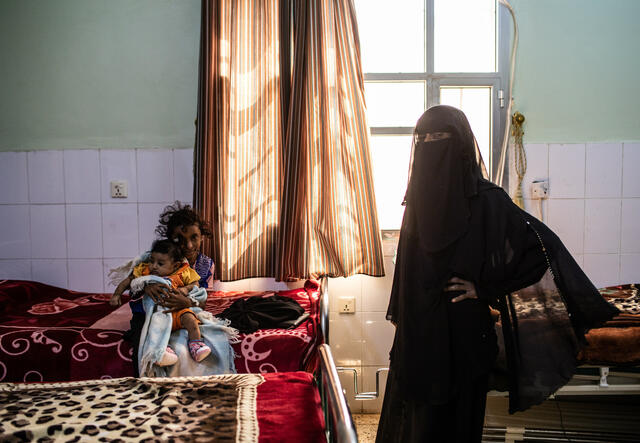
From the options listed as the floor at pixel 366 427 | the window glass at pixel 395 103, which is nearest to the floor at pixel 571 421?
the floor at pixel 366 427

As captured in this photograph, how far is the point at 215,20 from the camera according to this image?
8.77 feet

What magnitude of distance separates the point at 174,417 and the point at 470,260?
1179 millimetres

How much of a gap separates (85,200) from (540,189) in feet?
9.94

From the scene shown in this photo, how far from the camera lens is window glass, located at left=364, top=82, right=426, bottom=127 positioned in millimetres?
3080

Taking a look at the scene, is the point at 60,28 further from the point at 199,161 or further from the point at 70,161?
Result: the point at 199,161

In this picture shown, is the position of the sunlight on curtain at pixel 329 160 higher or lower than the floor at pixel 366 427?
higher

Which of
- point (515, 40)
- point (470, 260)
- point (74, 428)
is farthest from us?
point (515, 40)

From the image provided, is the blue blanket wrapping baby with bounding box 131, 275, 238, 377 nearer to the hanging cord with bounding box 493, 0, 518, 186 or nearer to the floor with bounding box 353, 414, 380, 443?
the floor with bounding box 353, 414, 380, 443

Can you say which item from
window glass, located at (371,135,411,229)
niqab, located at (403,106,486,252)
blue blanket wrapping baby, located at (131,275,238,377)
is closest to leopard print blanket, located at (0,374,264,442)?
blue blanket wrapping baby, located at (131,275,238,377)

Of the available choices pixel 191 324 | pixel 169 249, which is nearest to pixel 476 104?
pixel 169 249

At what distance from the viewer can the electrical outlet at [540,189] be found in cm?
292

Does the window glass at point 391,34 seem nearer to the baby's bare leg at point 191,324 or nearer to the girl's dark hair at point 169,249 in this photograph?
the girl's dark hair at point 169,249

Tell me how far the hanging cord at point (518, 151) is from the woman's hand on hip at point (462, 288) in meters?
1.45

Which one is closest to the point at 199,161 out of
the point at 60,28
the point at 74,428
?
the point at 60,28
